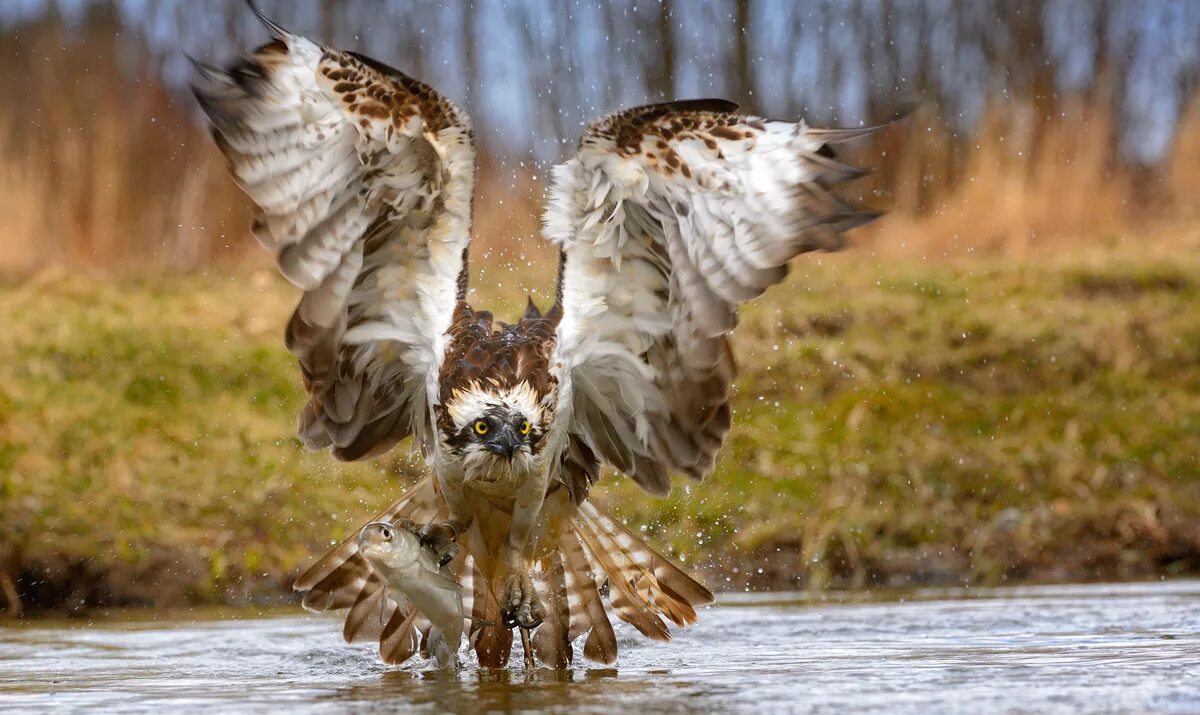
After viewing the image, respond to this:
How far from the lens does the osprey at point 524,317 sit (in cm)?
500

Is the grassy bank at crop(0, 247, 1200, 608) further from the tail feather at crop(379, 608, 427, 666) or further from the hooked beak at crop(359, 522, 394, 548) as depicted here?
the hooked beak at crop(359, 522, 394, 548)

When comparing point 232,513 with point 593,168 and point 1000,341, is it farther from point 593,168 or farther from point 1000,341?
point 1000,341

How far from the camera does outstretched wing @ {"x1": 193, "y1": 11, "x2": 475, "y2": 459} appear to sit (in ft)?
16.4

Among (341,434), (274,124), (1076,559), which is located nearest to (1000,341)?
(1076,559)

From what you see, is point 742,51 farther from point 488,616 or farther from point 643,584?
point 488,616

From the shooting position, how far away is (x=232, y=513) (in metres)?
7.97

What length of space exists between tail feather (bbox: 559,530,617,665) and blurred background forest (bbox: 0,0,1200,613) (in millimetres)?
1731

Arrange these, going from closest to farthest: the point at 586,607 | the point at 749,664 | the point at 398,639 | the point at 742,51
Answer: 1. the point at 749,664
2. the point at 398,639
3. the point at 586,607
4. the point at 742,51

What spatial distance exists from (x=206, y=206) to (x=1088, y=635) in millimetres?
10029

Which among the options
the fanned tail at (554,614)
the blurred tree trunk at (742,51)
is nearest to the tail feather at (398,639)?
the fanned tail at (554,614)

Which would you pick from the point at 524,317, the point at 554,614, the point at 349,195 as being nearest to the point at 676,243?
the point at 524,317

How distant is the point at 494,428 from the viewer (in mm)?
5039

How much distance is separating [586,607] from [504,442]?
0.93 metres

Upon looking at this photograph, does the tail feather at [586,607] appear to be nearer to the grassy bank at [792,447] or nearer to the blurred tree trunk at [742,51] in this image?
the grassy bank at [792,447]
